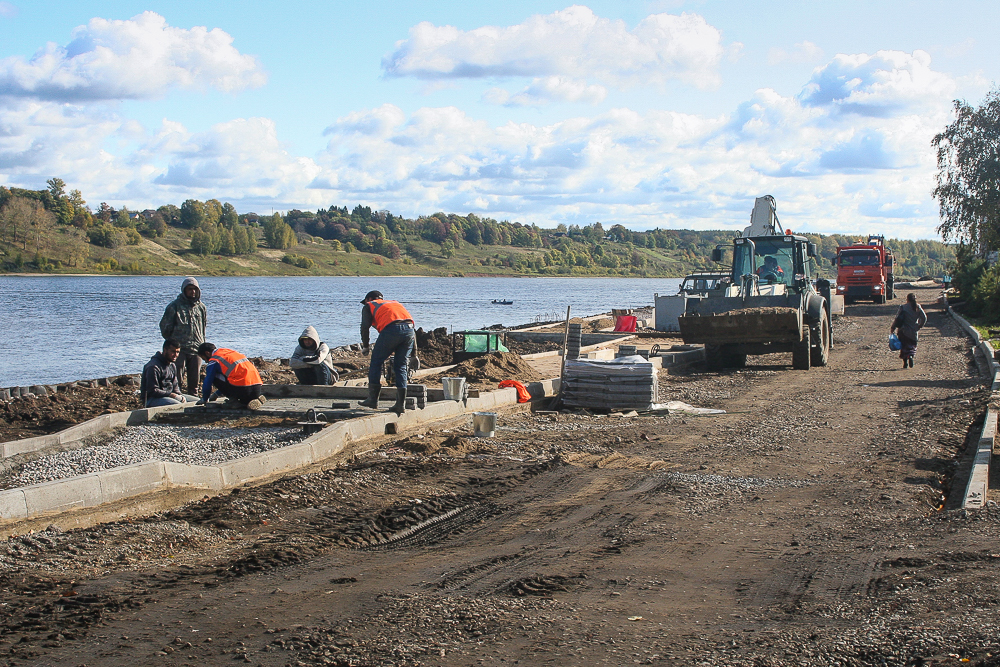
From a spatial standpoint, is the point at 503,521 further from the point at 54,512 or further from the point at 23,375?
the point at 23,375

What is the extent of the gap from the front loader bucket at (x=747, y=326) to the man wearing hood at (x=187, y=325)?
29.9ft

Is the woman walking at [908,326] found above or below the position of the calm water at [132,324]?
above

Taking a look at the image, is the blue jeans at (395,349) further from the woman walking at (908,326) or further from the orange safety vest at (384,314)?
the woman walking at (908,326)

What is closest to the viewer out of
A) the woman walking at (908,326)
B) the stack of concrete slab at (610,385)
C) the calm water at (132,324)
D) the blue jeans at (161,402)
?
the blue jeans at (161,402)

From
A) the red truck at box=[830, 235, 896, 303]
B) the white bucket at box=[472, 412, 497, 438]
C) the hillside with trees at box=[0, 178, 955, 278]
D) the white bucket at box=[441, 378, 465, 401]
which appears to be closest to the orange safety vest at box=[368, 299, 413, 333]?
the white bucket at box=[472, 412, 497, 438]

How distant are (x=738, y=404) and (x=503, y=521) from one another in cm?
829

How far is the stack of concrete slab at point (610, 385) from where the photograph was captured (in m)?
13.5

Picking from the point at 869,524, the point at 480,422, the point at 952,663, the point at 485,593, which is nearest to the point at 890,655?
the point at 952,663

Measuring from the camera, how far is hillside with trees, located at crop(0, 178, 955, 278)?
116625mm

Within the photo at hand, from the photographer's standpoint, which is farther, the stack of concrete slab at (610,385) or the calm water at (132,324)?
the calm water at (132,324)

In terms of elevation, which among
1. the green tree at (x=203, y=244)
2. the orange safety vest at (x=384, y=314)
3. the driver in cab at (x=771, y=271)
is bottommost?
the orange safety vest at (x=384, y=314)

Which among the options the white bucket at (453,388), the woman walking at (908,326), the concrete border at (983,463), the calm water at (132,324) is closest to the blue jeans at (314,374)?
the white bucket at (453,388)

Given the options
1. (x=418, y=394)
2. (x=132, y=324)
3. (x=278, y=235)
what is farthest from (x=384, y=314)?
(x=278, y=235)

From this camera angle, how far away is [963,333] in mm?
28750
